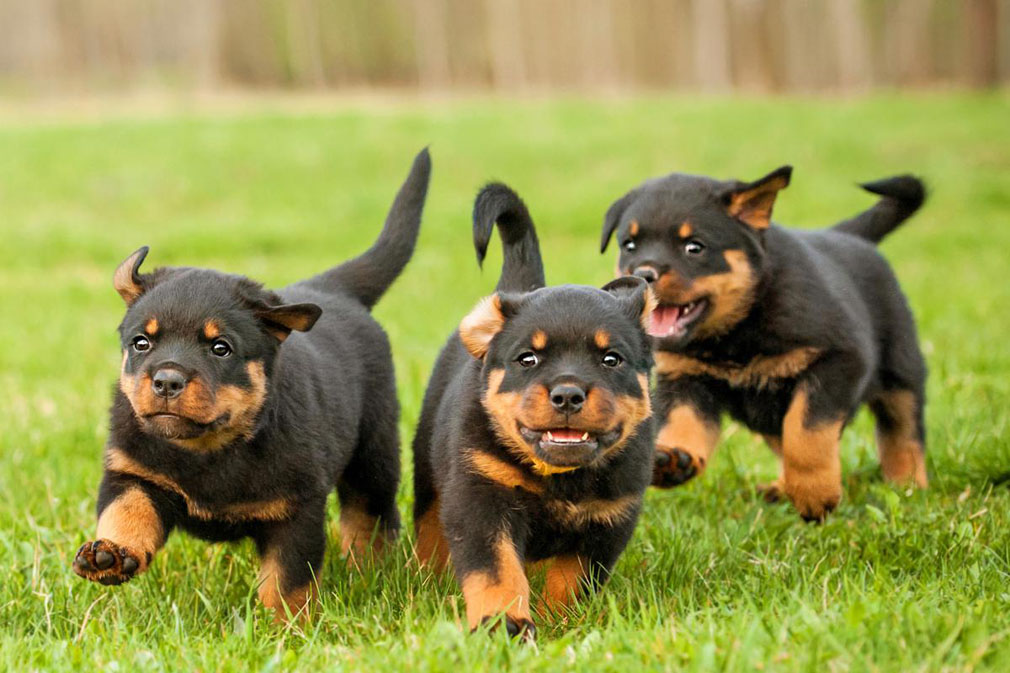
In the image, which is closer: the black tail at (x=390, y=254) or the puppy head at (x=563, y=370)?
the puppy head at (x=563, y=370)

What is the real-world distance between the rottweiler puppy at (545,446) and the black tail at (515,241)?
485 millimetres

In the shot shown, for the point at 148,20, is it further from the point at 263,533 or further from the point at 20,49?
the point at 263,533

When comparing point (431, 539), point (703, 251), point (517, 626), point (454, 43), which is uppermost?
point (454, 43)

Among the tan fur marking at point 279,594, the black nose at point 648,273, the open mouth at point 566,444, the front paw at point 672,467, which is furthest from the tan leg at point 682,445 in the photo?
the tan fur marking at point 279,594

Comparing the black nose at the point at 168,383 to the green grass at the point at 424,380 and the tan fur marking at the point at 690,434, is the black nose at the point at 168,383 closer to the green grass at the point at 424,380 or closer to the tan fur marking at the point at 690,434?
the green grass at the point at 424,380

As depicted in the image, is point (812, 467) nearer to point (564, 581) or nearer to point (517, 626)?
point (564, 581)

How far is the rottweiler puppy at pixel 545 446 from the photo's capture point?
9.87 ft

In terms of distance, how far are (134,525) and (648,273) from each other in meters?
1.80

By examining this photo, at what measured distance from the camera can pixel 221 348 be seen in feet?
10.8

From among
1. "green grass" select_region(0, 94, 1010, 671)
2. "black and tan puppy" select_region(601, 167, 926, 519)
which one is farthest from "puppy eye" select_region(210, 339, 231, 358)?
"black and tan puppy" select_region(601, 167, 926, 519)

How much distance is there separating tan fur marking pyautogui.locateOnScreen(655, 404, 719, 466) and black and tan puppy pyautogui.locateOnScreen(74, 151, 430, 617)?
114 cm

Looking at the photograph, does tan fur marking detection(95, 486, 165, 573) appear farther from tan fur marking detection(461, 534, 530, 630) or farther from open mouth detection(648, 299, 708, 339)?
open mouth detection(648, 299, 708, 339)

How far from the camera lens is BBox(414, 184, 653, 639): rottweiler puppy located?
9.87ft

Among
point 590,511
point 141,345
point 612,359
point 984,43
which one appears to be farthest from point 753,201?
point 984,43
